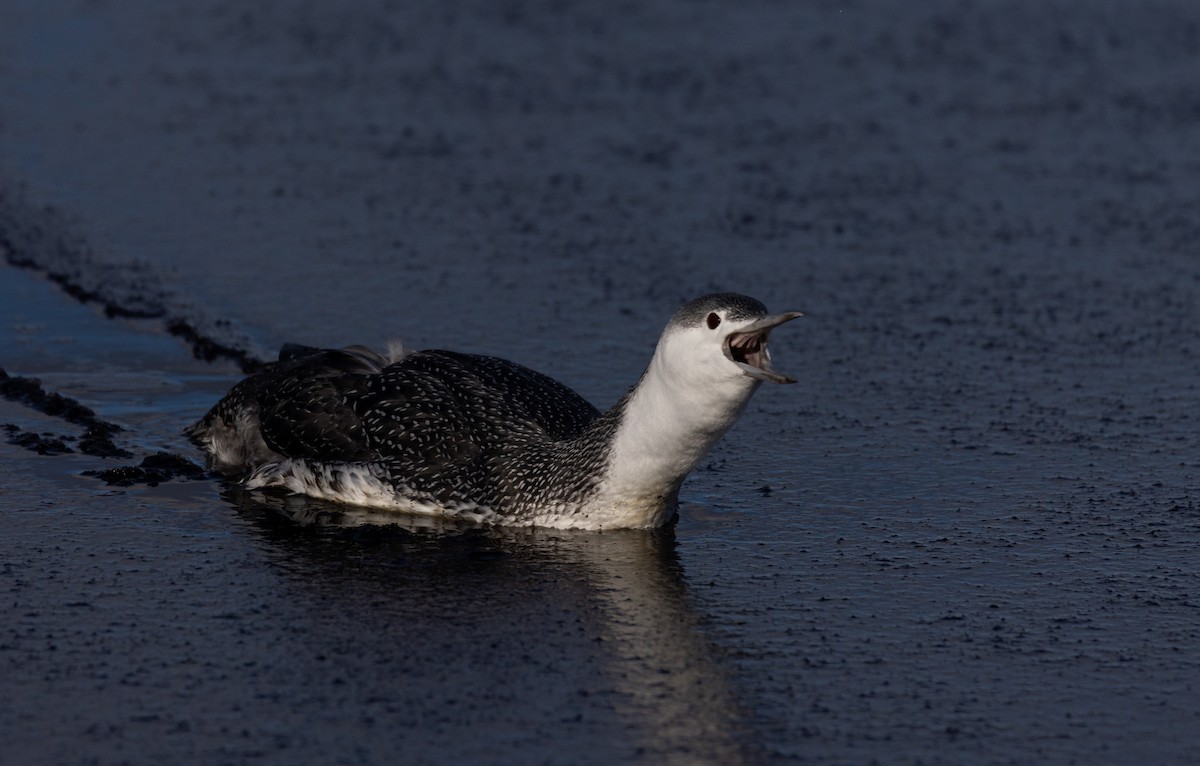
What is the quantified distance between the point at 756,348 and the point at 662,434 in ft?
1.94

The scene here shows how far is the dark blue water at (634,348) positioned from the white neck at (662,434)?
0.28m

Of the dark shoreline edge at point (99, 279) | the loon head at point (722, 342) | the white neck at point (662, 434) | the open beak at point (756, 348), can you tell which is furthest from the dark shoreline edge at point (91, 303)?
the open beak at point (756, 348)

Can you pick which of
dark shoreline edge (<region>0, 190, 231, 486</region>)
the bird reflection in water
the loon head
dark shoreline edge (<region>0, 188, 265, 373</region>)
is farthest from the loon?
dark shoreline edge (<region>0, 188, 265, 373</region>)

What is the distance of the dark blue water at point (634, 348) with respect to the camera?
6.35 meters

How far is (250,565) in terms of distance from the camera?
7641 millimetres

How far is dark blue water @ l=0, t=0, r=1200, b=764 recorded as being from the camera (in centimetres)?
635

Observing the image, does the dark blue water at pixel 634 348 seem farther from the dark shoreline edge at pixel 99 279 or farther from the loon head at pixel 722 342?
the loon head at pixel 722 342

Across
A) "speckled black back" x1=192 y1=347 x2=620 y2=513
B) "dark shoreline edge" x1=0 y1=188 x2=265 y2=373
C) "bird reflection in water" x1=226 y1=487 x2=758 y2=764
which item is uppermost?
"dark shoreline edge" x1=0 y1=188 x2=265 y2=373

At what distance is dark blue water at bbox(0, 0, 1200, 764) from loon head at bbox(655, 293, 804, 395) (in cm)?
86

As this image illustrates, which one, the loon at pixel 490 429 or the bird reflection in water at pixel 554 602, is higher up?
the loon at pixel 490 429

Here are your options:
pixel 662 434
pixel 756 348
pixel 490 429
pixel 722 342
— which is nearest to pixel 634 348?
pixel 490 429

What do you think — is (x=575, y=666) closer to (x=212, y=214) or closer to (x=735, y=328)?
(x=735, y=328)

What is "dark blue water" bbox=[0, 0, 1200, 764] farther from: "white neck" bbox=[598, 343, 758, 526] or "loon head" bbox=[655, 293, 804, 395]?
"loon head" bbox=[655, 293, 804, 395]

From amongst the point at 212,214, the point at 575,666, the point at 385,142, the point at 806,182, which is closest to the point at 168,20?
the point at 385,142
